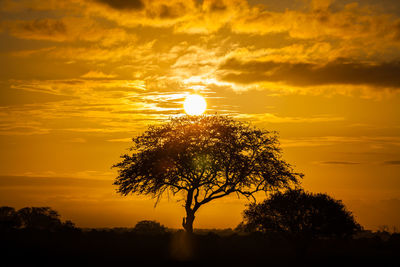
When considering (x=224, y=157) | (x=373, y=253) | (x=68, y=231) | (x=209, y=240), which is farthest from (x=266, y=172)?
(x=68, y=231)

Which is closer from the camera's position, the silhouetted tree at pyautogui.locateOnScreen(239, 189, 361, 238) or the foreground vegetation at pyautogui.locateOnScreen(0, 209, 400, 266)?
the foreground vegetation at pyautogui.locateOnScreen(0, 209, 400, 266)

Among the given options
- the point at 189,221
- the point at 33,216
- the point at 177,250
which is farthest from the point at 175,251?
the point at 33,216

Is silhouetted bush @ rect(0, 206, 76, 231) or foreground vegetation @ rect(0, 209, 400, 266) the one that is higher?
silhouetted bush @ rect(0, 206, 76, 231)

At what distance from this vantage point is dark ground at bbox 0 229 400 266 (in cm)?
3859

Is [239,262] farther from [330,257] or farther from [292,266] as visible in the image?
[330,257]

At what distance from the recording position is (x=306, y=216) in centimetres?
4241

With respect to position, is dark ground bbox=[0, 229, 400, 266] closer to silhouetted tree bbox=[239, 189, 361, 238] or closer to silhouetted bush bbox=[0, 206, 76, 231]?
silhouetted tree bbox=[239, 189, 361, 238]

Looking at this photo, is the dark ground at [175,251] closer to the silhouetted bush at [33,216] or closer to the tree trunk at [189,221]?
the tree trunk at [189,221]

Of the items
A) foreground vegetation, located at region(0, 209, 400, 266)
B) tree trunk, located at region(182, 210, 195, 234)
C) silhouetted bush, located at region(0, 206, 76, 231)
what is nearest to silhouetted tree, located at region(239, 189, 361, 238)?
foreground vegetation, located at region(0, 209, 400, 266)

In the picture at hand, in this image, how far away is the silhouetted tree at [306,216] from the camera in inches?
1668

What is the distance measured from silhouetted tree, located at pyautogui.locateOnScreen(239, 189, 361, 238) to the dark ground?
4.72 ft

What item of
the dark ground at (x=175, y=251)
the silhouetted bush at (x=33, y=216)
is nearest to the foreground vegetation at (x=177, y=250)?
the dark ground at (x=175, y=251)

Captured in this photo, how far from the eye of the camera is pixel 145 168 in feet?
180

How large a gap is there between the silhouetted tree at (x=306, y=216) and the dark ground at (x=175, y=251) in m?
1.44
